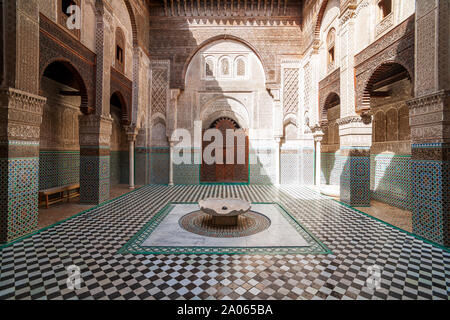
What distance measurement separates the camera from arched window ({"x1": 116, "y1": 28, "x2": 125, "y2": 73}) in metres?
5.89

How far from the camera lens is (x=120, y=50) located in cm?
611

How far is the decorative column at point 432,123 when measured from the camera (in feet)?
9.21

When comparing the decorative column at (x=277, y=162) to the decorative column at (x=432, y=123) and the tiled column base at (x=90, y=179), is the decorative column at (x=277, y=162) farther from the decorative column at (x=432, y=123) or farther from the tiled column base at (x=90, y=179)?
the tiled column base at (x=90, y=179)

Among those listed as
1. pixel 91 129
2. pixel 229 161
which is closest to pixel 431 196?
pixel 229 161

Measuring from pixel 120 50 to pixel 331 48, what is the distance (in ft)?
19.2

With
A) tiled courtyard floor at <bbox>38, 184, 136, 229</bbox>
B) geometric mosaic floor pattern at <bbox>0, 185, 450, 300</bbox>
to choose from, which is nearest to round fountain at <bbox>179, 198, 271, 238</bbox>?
geometric mosaic floor pattern at <bbox>0, 185, 450, 300</bbox>

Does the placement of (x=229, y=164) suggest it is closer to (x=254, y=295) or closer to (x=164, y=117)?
(x=164, y=117)

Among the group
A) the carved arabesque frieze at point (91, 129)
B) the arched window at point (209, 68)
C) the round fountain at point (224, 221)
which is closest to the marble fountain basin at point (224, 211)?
the round fountain at point (224, 221)

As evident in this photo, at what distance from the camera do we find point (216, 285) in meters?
1.99

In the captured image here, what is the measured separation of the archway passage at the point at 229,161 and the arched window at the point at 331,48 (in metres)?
3.53

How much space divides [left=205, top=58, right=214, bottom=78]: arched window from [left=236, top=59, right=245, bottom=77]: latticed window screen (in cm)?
93

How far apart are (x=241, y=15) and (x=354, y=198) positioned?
23.3 feet

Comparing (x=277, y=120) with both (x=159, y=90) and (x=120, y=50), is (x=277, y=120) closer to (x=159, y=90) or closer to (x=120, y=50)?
(x=159, y=90)

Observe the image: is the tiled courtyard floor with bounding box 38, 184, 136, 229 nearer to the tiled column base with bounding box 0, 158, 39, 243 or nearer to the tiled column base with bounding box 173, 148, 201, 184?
the tiled column base with bounding box 0, 158, 39, 243
